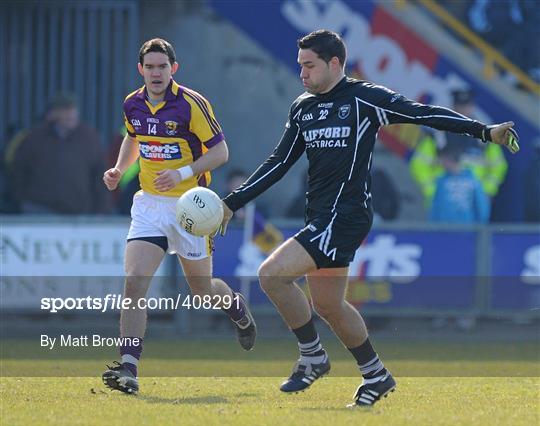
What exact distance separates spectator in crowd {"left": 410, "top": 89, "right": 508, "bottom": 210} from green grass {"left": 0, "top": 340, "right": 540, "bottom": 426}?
388 centimetres

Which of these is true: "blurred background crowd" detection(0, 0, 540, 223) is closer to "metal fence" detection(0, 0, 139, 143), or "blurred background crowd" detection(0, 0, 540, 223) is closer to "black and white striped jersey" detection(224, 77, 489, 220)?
"metal fence" detection(0, 0, 139, 143)

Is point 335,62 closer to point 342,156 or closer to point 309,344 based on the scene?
point 342,156

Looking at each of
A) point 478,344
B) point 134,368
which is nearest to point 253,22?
point 478,344

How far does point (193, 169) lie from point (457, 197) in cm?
827

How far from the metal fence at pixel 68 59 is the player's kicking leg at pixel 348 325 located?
10869 millimetres

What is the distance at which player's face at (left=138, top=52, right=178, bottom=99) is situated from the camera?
9.70m

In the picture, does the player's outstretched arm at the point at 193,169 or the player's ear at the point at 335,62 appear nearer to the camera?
the player's ear at the point at 335,62

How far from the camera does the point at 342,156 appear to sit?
8719 millimetres

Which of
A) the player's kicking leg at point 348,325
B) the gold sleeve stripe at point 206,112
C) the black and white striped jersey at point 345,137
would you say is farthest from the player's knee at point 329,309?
the gold sleeve stripe at point 206,112

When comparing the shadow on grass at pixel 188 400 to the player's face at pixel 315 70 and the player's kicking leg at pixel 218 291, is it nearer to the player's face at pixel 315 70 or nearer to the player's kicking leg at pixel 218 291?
the player's kicking leg at pixel 218 291

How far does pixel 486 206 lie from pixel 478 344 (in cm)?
296

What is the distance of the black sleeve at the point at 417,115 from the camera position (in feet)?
27.5

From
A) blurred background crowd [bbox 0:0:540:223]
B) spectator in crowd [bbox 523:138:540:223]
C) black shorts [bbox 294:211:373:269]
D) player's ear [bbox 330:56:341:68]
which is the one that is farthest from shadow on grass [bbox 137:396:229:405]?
spectator in crowd [bbox 523:138:540:223]

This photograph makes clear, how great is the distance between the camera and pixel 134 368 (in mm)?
9383
